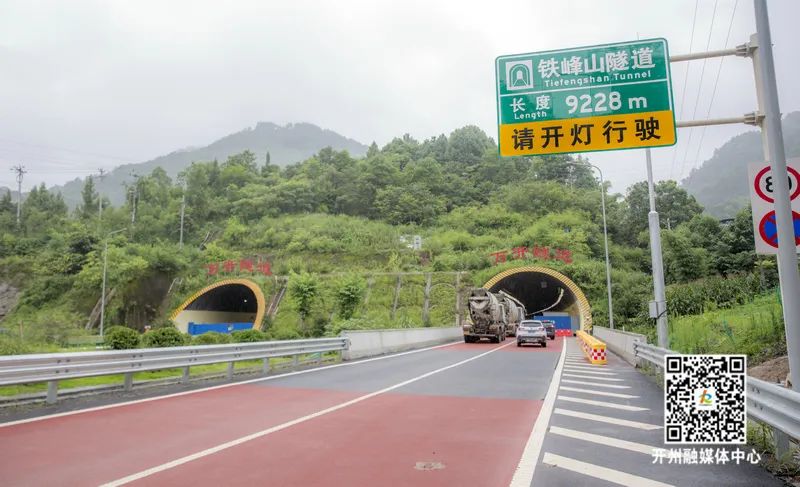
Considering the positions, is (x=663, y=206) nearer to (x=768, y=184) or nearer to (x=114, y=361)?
(x=768, y=184)

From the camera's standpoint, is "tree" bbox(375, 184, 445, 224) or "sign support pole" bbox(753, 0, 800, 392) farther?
"tree" bbox(375, 184, 445, 224)

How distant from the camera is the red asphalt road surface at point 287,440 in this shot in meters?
5.03

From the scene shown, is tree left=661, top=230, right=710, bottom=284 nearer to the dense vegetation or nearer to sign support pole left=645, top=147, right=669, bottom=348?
the dense vegetation

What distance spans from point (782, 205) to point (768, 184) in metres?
0.89

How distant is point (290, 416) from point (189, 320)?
45.3m

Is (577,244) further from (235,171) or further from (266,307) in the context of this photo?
(235,171)

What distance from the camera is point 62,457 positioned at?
5.61 m

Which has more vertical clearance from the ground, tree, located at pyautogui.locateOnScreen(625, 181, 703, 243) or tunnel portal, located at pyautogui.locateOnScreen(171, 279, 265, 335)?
tree, located at pyautogui.locateOnScreen(625, 181, 703, 243)

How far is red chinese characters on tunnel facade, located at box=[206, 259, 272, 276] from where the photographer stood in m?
55.1

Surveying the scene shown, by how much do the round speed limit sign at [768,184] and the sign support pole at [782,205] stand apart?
1.35 ft

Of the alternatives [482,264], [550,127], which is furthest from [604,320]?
[550,127]

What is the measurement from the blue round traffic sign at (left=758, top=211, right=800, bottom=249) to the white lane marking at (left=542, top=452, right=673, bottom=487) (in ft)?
13.3

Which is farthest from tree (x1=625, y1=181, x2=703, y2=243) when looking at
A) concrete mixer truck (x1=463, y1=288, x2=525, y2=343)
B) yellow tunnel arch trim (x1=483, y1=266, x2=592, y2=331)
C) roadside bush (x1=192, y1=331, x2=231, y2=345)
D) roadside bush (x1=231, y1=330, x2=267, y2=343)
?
roadside bush (x1=192, y1=331, x2=231, y2=345)

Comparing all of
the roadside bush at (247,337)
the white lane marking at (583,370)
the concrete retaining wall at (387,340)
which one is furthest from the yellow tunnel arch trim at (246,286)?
the white lane marking at (583,370)
